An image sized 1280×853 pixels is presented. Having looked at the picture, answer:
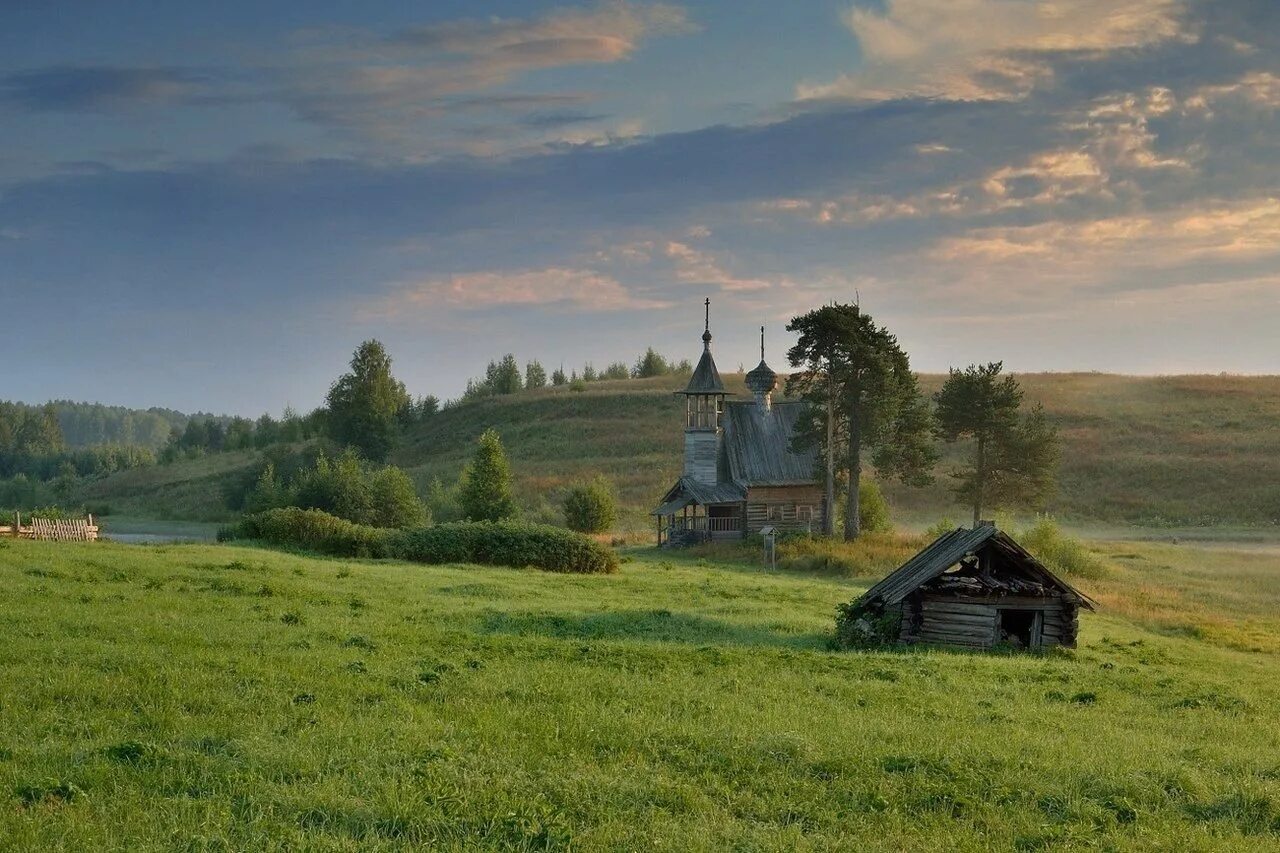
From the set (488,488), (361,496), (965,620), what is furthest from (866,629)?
(361,496)

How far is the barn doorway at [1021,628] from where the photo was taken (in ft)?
89.0

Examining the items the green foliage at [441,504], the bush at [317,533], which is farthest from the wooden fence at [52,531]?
the green foliage at [441,504]

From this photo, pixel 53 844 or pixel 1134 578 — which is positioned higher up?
pixel 53 844

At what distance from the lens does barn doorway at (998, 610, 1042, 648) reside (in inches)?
1069

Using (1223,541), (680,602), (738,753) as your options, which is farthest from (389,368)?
(738,753)

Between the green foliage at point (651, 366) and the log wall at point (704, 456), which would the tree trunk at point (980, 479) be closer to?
the log wall at point (704, 456)

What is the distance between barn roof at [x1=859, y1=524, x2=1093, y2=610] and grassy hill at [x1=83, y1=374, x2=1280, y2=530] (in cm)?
4683

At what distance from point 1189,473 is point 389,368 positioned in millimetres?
89146

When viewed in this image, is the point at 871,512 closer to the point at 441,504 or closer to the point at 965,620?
the point at 441,504

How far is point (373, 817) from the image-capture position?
971 centimetres

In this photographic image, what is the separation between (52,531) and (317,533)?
33.8 ft

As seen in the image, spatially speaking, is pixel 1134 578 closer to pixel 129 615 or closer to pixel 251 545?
pixel 251 545

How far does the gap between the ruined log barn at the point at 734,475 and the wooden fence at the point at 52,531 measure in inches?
1232

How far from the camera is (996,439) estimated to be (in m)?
64.2
